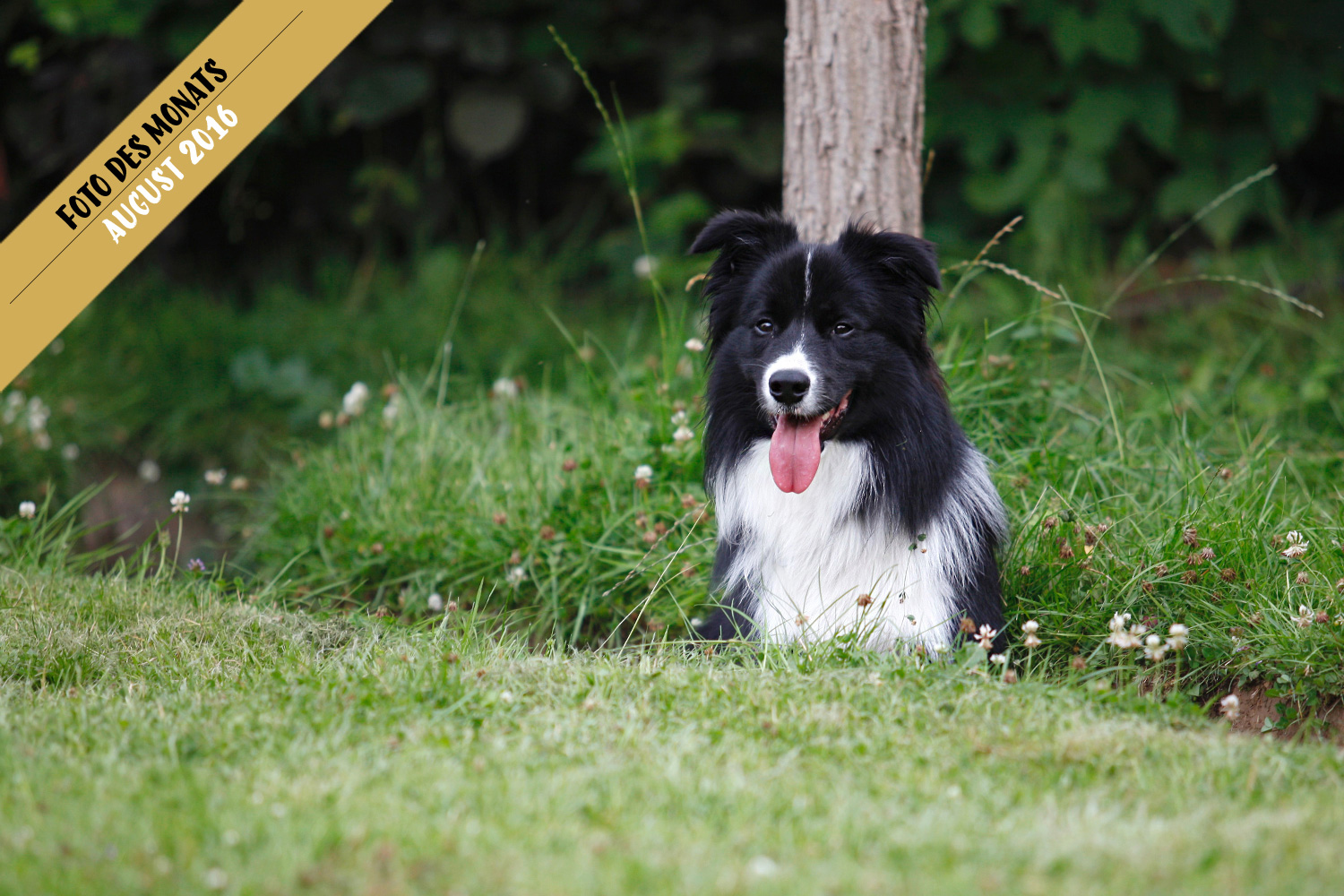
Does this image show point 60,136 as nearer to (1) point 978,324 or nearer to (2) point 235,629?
(2) point 235,629

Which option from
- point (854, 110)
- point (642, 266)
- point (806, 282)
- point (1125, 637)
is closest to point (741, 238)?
point (806, 282)

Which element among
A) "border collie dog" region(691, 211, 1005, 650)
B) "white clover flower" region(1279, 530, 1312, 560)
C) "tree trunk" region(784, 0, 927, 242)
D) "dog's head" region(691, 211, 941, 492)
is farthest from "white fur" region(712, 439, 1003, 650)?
"tree trunk" region(784, 0, 927, 242)

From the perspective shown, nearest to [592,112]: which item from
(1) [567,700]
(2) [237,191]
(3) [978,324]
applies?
(2) [237,191]

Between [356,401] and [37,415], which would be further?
[37,415]

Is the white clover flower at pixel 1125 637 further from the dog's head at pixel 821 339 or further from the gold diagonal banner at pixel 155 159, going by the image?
the gold diagonal banner at pixel 155 159

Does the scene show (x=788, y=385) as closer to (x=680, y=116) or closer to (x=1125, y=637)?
(x=1125, y=637)

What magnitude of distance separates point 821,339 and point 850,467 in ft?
1.18

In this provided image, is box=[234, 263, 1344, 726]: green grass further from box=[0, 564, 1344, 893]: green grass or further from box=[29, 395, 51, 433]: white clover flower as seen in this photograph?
box=[29, 395, 51, 433]: white clover flower

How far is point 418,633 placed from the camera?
3.18 metres

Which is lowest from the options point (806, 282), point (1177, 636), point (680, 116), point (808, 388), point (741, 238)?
point (1177, 636)

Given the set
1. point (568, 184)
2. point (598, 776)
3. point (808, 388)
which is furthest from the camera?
point (568, 184)

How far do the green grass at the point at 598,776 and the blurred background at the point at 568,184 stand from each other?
2.47 m

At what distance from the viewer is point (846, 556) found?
3084 millimetres

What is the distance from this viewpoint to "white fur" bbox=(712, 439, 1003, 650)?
302 centimetres
